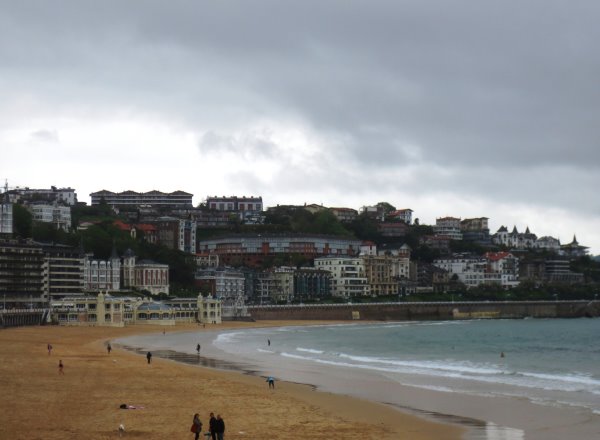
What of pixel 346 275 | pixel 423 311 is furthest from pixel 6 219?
pixel 423 311

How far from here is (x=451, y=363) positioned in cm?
6581

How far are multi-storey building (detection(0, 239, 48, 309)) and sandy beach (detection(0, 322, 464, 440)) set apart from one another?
67632mm

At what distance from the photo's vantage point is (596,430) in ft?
110

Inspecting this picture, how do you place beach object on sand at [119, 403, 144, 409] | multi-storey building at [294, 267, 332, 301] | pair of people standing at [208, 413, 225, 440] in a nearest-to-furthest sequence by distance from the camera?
pair of people standing at [208, 413, 225, 440]
beach object on sand at [119, 403, 144, 409]
multi-storey building at [294, 267, 332, 301]

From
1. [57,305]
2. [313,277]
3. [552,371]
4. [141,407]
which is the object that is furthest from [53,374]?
[313,277]

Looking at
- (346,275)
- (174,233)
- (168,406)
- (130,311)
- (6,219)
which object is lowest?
(168,406)

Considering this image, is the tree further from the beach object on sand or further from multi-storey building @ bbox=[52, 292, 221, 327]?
the beach object on sand

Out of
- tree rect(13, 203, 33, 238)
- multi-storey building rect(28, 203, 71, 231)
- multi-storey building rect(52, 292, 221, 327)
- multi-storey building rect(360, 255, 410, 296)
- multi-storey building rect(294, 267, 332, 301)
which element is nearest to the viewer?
multi-storey building rect(52, 292, 221, 327)

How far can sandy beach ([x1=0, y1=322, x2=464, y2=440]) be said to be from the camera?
3119 cm

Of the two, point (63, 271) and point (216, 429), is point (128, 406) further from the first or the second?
point (63, 271)

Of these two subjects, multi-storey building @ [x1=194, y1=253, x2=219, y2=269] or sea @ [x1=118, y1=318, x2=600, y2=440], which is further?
multi-storey building @ [x1=194, y1=253, x2=219, y2=269]

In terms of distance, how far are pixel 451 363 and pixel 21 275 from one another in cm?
7310

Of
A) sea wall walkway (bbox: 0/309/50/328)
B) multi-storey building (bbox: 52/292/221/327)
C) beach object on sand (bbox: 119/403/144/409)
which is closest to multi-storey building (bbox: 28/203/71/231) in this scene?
multi-storey building (bbox: 52/292/221/327)

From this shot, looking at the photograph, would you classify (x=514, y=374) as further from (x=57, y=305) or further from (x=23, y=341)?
(x=57, y=305)
